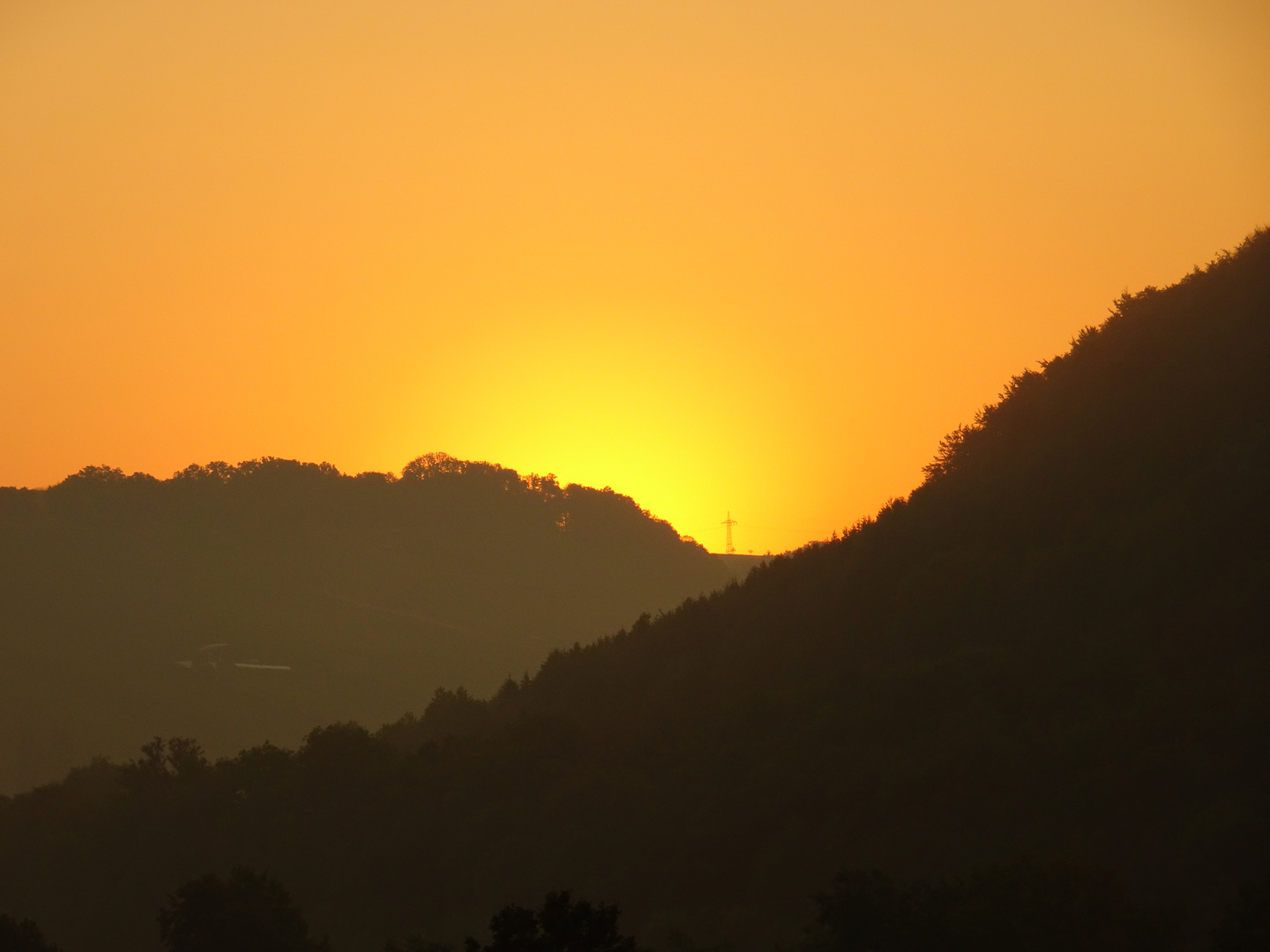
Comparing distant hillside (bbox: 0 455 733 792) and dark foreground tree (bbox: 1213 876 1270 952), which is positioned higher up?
distant hillside (bbox: 0 455 733 792)

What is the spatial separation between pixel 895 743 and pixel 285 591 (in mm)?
101732

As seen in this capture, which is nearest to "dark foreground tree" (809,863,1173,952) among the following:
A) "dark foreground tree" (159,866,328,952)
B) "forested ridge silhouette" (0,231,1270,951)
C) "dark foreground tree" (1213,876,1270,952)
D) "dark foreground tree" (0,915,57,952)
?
"forested ridge silhouette" (0,231,1270,951)

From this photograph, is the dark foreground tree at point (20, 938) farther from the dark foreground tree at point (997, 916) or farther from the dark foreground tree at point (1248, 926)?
the dark foreground tree at point (1248, 926)

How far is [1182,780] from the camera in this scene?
24219 mm

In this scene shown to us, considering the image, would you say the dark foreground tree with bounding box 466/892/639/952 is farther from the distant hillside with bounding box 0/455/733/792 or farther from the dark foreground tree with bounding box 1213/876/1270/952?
the distant hillside with bounding box 0/455/733/792

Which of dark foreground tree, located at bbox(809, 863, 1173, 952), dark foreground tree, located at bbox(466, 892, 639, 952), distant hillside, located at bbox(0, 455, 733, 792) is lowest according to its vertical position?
dark foreground tree, located at bbox(809, 863, 1173, 952)

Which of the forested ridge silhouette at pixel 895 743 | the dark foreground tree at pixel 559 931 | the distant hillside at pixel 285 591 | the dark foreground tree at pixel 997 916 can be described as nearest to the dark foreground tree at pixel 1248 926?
the forested ridge silhouette at pixel 895 743

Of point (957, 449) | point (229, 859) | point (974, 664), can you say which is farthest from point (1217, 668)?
point (229, 859)

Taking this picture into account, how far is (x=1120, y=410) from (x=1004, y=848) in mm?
13577

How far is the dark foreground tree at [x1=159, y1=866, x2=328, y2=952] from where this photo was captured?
22953 mm

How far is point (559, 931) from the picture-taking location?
15.9 meters

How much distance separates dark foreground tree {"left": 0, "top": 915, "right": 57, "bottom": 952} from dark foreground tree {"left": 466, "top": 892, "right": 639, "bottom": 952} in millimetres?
12157

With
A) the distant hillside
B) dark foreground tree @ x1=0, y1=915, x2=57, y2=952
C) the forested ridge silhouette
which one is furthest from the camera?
the distant hillside

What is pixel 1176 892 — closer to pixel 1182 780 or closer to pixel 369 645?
pixel 1182 780
